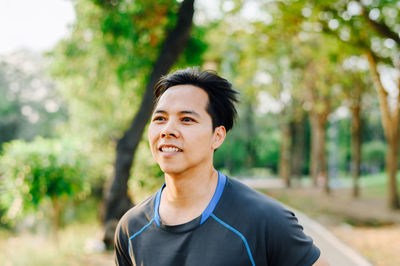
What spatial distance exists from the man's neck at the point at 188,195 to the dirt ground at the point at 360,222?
7.41 m

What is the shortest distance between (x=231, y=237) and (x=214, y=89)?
0.78 metres

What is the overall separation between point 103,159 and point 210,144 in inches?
510

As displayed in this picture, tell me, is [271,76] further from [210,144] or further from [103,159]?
[210,144]

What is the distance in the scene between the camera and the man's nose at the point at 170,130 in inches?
71.6

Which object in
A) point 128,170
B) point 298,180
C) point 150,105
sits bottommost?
point 298,180

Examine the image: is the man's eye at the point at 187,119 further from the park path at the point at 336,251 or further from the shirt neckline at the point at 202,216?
the park path at the point at 336,251

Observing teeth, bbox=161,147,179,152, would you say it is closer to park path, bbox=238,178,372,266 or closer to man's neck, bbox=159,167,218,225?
man's neck, bbox=159,167,218,225

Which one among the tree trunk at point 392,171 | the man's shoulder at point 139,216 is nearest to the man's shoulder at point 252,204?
the man's shoulder at point 139,216

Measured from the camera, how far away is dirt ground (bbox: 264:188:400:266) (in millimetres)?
8961

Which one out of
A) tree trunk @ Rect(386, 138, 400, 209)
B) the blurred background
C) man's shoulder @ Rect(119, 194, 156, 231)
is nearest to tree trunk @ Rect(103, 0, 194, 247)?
the blurred background

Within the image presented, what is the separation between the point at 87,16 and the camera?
10.4 metres

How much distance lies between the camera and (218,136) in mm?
2002

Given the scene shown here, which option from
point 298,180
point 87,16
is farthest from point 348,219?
point 298,180

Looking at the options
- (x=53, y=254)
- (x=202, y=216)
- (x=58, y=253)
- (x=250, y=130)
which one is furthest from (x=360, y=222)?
(x=250, y=130)
